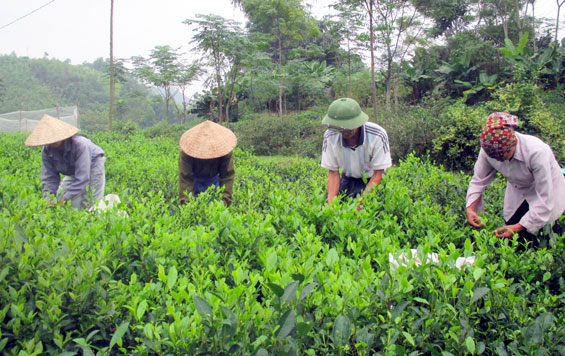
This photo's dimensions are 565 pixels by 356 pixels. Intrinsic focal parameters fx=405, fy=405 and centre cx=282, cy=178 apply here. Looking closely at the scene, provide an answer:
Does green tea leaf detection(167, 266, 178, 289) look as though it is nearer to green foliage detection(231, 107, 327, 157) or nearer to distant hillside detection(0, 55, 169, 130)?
green foliage detection(231, 107, 327, 157)

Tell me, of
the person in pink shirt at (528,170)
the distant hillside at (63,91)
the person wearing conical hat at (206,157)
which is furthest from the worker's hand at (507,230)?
the distant hillside at (63,91)

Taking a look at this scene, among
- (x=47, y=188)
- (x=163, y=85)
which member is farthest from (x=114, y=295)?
(x=163, y=85)

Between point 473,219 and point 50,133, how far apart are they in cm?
378

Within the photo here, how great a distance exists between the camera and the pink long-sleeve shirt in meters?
2.46

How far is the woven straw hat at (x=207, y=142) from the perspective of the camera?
3799mm

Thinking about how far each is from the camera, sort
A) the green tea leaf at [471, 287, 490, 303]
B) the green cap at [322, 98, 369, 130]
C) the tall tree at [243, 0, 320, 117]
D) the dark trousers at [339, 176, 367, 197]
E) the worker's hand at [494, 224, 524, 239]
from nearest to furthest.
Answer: the green tea leaf at [471, 287, 490, 303]
the worker's hand at [494, 224, 524, 239]
the green cap at [322, 98, 369, 130]
the dark trousers at [339, 176, 367, 197]
the tall tree at [243, 0, 320, 117]

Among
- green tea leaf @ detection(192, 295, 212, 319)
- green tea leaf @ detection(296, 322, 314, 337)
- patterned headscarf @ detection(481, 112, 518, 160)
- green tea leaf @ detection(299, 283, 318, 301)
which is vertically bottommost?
green tea leaf @ detection(296, 322, 314, 337)

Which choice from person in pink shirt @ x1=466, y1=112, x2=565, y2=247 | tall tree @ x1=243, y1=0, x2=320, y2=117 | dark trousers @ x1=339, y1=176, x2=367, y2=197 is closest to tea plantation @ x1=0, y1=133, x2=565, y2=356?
person in pink shirt @ x1=466, y1=112, x2=565, y2=247

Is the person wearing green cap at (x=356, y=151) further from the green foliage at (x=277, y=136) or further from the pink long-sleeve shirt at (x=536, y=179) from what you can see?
the green foliage at (x=277, y=136)

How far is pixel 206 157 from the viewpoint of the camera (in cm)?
378

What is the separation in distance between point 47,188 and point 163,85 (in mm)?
Answer: 22779

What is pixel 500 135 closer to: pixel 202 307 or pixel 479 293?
pixel 479 293

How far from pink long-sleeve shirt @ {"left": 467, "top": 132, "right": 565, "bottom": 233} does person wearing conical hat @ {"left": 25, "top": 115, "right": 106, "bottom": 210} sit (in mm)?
3466

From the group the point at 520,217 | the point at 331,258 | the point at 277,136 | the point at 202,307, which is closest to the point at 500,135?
the point at 520,217
